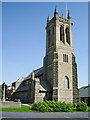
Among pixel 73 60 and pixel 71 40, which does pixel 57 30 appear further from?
pixel 73 60

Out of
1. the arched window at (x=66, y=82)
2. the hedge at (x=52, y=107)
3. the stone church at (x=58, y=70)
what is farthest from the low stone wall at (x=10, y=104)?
A: the arched window at (x=66, y=82)

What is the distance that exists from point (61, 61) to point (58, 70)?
2.59 meters

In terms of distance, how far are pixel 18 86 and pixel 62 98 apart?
24.8 meters

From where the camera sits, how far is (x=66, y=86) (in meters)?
38.1

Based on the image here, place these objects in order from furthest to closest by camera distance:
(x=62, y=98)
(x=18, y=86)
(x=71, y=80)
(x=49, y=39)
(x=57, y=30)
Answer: (x=18, y=86), (x=49, y=39), (x=57, y=30), (x=71, y=80), (x=62, y=98)

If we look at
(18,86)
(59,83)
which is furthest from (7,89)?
(59,83)

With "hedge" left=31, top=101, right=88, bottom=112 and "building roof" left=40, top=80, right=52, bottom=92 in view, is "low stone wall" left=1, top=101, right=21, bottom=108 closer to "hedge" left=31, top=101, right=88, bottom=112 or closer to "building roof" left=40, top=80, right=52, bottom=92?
"hedge" left=31, top=101, right=88, bottom=112

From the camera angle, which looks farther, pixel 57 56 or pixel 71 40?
pixel 71 40

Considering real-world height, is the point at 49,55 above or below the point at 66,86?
above

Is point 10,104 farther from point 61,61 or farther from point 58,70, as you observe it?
point 61,61

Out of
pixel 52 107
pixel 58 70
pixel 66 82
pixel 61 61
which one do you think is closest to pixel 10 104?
pixel 52 107

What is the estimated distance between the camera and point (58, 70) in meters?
37.8

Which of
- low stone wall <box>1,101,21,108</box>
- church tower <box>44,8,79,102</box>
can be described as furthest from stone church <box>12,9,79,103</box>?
low stone wall <box>1,101,21,108</box>

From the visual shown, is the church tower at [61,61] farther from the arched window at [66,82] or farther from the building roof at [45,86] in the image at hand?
the building roof at [45,86]
